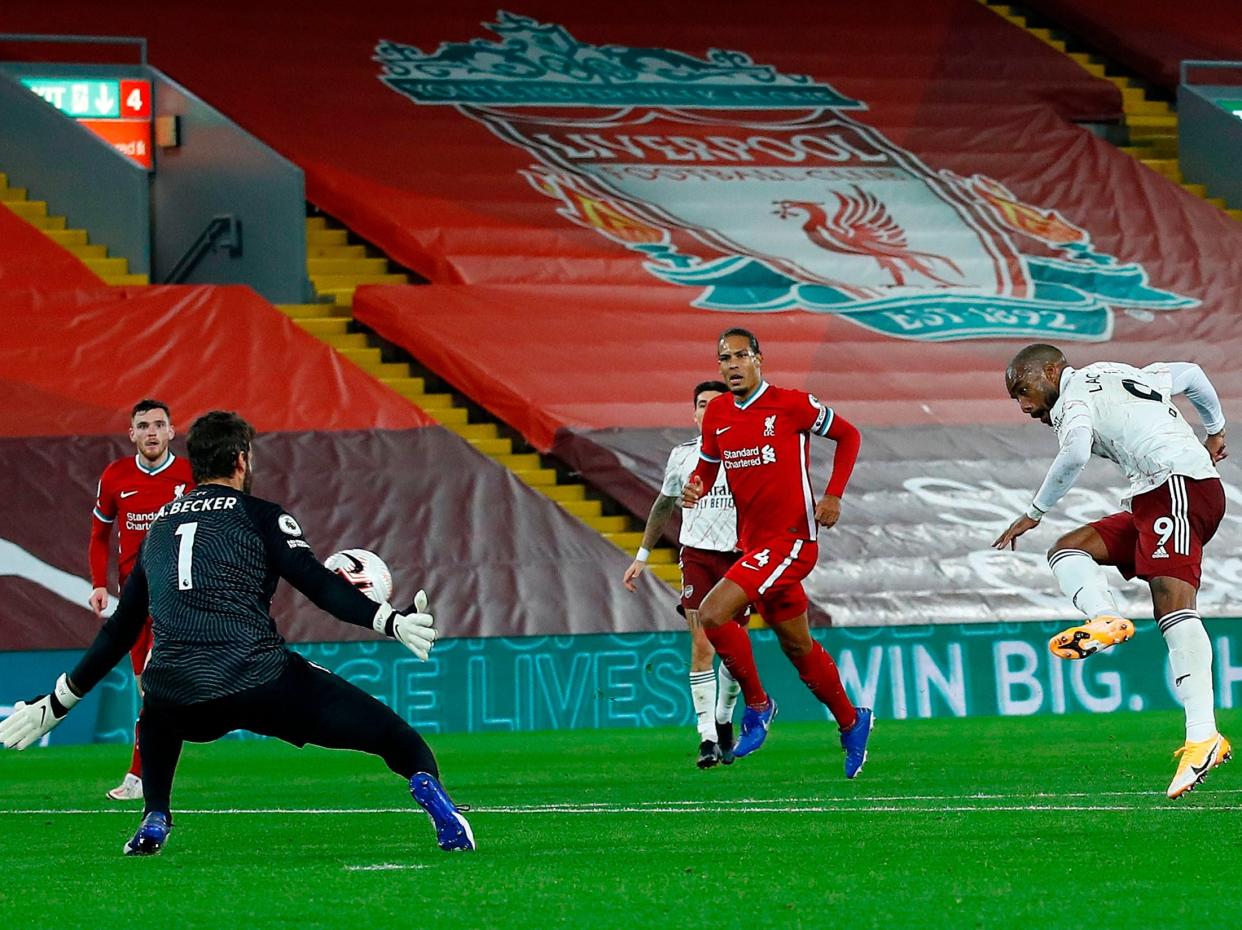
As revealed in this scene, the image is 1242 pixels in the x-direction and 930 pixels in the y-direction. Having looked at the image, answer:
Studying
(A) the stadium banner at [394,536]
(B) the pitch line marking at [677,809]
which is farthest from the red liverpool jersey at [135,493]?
(A) the stadium banner at [394,536]

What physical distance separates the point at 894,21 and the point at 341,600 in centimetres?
2230

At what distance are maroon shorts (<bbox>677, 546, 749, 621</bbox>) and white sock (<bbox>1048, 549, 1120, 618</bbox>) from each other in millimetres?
3375

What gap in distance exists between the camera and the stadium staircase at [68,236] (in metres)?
21.2

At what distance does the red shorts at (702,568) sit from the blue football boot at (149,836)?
5.20 metres

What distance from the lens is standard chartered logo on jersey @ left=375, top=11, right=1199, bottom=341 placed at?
74.6ft

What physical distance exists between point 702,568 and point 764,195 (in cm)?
1267

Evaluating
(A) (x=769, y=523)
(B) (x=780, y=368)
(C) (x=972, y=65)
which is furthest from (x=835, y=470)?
(C) (x=972, y=65)

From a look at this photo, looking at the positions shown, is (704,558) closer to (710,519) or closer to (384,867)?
(710,519)

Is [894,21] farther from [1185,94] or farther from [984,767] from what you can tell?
[984,767]

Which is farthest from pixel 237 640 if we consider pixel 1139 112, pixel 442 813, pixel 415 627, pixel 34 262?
pixel 1139 112

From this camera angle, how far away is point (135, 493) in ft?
37.1

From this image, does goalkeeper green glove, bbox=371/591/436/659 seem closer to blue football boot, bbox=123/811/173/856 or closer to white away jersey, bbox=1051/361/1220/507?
blue football boot, bbox=123/811/173/856

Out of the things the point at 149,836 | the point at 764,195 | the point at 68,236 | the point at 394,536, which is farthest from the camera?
the point at 764,195

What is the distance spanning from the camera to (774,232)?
2366 cm
